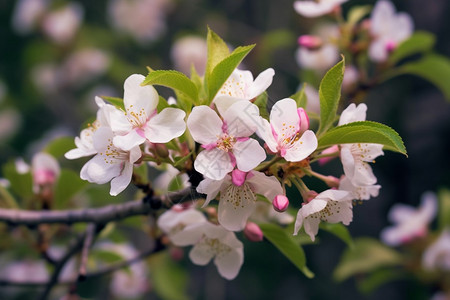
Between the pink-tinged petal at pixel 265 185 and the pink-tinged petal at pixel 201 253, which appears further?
the pink-tinged petal at pixel 201 253

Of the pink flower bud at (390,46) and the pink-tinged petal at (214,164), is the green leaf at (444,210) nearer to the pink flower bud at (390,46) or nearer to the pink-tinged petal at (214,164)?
the pink flower bud at (390,46)

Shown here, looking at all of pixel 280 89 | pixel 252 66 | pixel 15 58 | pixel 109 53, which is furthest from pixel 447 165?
pixel 15 58

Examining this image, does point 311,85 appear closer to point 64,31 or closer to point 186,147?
point 186,147

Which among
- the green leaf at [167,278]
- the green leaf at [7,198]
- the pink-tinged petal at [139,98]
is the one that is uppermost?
the pink-tinged petal at [139,98]

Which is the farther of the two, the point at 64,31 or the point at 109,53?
the point at 109,53

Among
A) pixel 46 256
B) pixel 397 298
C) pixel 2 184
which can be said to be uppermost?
pixel 2 184

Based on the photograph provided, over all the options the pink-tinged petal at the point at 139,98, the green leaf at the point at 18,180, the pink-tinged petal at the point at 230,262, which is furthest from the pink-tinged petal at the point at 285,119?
the green leaf at the point at 18,180

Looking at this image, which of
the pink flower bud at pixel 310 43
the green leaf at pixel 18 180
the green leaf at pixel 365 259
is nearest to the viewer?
the green leaf at pixel 18 180
